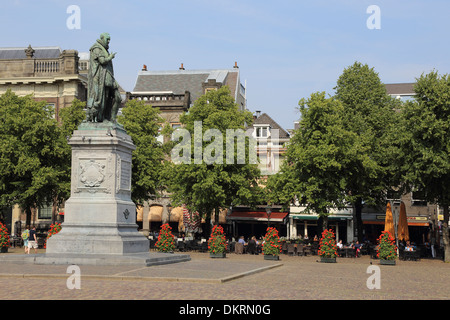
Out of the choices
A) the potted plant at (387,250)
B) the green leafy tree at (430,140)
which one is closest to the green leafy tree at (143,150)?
the green leafy tree at (430,140)

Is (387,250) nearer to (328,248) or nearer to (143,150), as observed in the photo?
(328,248)

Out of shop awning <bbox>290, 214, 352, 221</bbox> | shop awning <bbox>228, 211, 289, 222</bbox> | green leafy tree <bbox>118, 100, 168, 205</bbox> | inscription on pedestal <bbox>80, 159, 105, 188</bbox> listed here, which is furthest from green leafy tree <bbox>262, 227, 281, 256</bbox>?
shop awning <bbox>290, 214, 352, 221</bbox>

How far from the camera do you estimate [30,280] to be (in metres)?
16.2

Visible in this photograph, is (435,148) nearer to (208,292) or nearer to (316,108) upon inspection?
(316,108)

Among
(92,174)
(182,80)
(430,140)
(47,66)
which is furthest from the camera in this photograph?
(182,80)

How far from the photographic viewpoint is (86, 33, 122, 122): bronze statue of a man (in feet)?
76.5

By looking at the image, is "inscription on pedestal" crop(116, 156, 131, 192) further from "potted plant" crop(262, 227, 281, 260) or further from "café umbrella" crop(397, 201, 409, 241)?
"café umbrella" crop(397, 201, 409, 241)

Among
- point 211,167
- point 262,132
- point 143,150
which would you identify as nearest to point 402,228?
point 211,167

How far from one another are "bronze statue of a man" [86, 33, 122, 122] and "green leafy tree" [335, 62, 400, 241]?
76.3 ft

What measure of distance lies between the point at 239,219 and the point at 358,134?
16266mm

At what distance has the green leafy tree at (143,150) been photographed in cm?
4816

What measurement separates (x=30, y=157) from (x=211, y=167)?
1357 centimetres

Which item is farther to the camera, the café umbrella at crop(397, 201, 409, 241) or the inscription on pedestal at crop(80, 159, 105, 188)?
the café umbrella at crop(397, 201, 409, 241)

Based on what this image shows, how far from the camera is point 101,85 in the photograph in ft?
76.6
